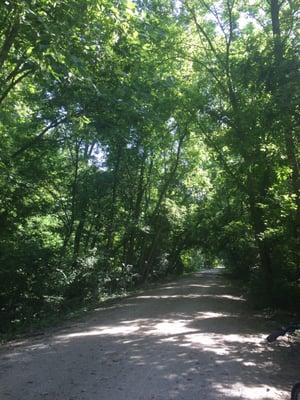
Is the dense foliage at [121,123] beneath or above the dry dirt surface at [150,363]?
above

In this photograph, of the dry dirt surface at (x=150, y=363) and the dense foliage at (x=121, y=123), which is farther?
the dense foliage at (x=121, y=123)

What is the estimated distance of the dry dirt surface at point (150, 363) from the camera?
6322mm

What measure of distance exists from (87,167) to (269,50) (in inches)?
515

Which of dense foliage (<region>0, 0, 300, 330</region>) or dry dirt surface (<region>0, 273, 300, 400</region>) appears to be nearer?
dry dirt surface (<region>0, 273, 300, 400</region>)

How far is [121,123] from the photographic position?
13.4 meters

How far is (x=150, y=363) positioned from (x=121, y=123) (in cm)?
766

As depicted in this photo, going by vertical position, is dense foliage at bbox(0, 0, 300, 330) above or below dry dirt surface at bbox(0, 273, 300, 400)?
above

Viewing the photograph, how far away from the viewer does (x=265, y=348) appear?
31.9 feet

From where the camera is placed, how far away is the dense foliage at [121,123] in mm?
7227

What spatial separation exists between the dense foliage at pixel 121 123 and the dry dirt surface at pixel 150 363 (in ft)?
12.9

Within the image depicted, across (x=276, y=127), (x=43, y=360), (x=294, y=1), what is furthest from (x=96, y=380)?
(x=294, y=1)

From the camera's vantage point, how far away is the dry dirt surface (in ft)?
20.7

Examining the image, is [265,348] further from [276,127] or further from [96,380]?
[276,127]

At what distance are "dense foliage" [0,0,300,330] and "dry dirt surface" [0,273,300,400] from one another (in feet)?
12.9
